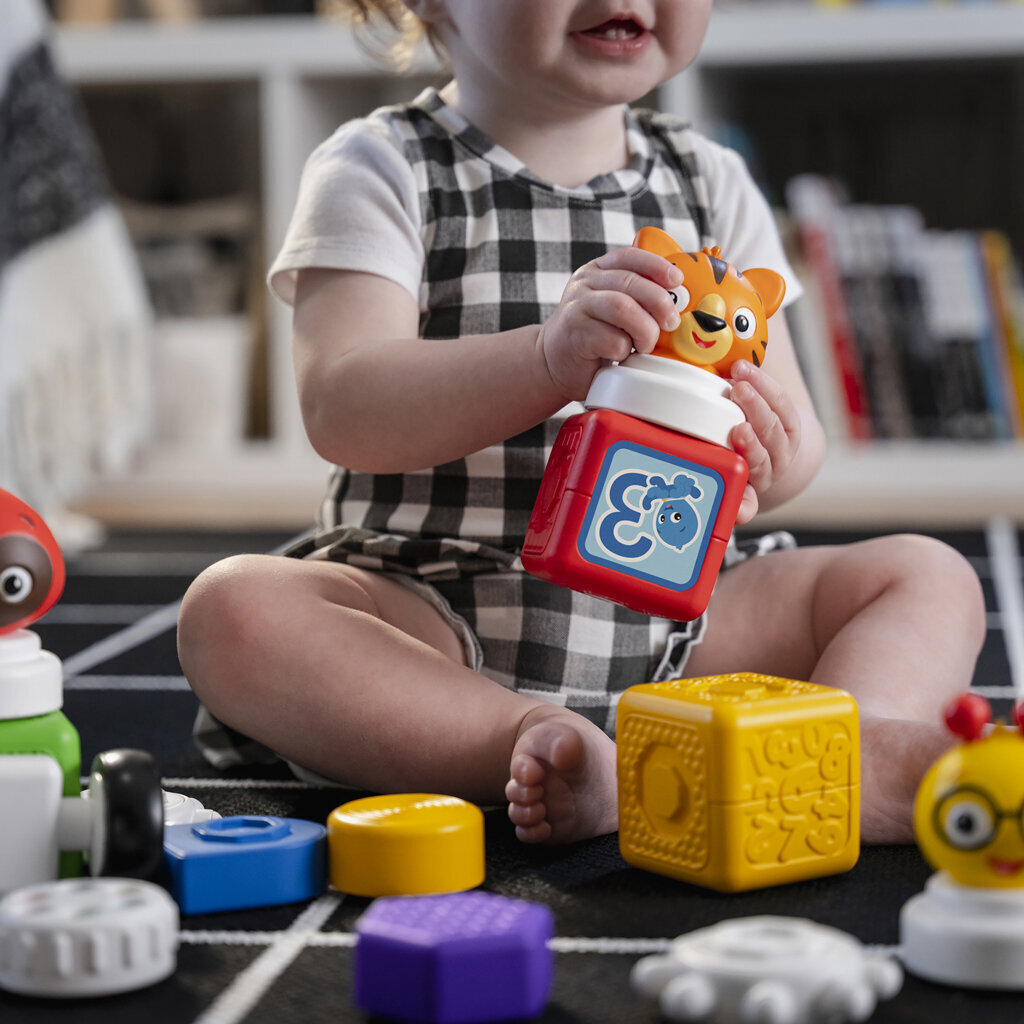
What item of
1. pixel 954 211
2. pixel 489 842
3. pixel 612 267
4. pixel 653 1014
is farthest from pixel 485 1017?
pixel 954 211

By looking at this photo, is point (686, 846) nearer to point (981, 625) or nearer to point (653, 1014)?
point (653, 1014)

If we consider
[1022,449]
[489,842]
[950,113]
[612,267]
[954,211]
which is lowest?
[489,842]

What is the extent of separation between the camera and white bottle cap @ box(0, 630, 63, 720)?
0.58 m

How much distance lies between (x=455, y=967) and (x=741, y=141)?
64.1 inches

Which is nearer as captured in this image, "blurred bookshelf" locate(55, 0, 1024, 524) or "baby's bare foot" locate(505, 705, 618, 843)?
"baby's bare foot" locate(505, 705, 618, 843)

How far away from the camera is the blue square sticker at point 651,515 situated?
625mm

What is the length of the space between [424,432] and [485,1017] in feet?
1.15

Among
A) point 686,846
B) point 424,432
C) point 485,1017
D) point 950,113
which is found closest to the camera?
point 485,1017

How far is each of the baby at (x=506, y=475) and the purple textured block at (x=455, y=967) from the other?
0.55 ft

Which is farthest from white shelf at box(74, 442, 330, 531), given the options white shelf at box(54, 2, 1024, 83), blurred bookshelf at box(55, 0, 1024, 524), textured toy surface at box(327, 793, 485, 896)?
textured toy surface at box(327, 793, 485, 896)

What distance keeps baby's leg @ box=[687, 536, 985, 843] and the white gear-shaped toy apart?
204mm

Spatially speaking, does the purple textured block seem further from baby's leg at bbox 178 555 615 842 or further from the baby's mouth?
the baby's mouth

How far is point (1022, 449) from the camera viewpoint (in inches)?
73.5

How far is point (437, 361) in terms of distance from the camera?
75cm
